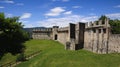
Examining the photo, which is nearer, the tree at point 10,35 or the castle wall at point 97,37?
the tree at point 10,35

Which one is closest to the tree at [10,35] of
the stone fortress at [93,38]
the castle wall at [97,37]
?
the stone fortress at [93,38]

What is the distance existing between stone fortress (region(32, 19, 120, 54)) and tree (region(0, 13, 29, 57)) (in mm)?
12743

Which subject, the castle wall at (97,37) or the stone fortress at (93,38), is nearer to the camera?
the stone fortress at (93,38)

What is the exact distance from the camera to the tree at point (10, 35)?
39094mm

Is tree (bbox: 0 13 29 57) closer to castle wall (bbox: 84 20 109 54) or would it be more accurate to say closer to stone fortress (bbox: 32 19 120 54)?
stone fortress (bbox: 32 19 120 54)

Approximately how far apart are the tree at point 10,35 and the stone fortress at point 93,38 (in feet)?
41.8

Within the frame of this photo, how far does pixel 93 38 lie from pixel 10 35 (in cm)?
1674

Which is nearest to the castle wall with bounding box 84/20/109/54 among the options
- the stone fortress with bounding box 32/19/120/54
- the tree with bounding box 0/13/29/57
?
the stone fortress with bounding box 32/19/120/54

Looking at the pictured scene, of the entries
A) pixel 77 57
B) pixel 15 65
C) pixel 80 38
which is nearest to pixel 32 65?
pixel 15 65

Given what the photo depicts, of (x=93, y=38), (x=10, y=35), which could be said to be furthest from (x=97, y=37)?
(x=10, y=35)

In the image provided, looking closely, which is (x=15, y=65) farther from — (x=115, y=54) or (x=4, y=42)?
(x=115, y=54)

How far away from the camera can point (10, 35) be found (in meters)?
39.5

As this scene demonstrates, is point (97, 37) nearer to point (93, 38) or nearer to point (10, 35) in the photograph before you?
point (93, 38)

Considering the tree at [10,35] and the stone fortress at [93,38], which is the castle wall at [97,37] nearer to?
the stone fortress at [93,38]
